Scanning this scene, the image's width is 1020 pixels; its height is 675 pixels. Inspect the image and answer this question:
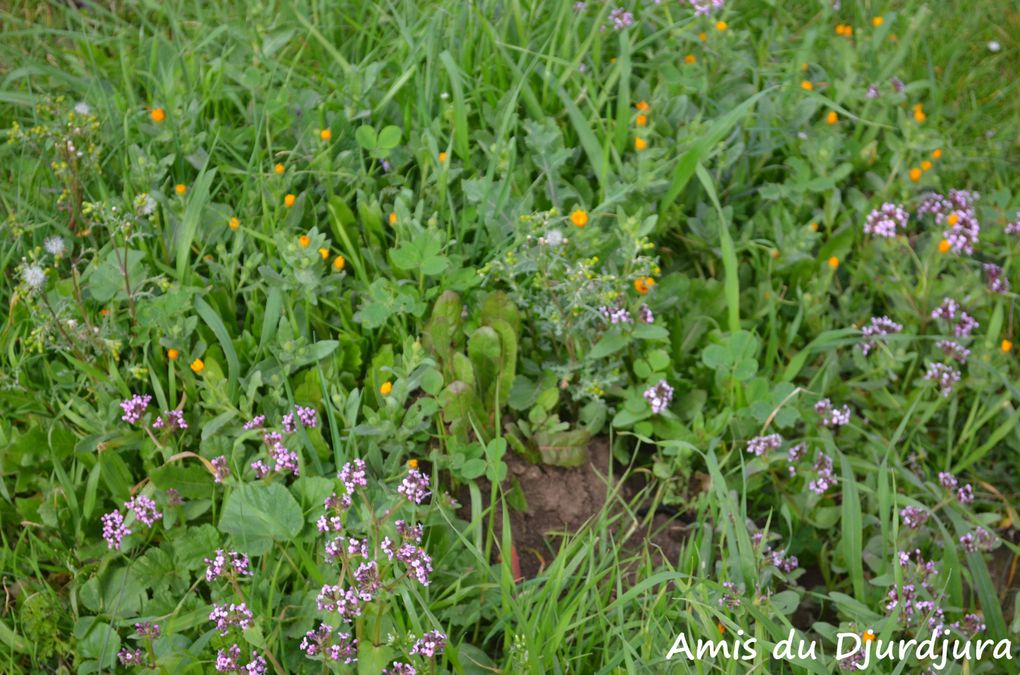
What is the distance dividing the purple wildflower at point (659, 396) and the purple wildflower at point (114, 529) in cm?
125

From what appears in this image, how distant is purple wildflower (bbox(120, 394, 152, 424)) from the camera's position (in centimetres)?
225

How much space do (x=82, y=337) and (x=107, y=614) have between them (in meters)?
0.65

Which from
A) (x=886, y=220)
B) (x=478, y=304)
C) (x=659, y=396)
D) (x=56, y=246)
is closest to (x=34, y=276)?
(x=56, y=246)

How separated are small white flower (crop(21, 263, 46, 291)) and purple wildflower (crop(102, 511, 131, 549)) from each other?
0.60 m

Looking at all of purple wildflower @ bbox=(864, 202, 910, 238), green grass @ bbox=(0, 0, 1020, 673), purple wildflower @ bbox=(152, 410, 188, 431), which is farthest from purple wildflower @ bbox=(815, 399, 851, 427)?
purple wildflower @ bbox=(152, 410, 188, 431)

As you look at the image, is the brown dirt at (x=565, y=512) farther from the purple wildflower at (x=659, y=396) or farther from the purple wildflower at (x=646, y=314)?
the purple wildflower at (x=646, y=314)

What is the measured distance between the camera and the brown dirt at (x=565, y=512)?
7.72 feet

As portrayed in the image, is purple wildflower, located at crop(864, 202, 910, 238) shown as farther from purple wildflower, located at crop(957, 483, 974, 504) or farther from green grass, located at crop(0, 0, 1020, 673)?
purple wildflower, located at crop(957, 483, 974, 504)

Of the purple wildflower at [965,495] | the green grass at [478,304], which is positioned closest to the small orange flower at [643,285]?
the green grass at [478,304]

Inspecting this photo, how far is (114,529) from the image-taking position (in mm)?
2176

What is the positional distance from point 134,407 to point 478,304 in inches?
34.7

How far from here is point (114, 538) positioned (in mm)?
2168

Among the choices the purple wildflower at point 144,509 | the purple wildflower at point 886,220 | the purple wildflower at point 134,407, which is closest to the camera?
the purple wildflower at point 144,509

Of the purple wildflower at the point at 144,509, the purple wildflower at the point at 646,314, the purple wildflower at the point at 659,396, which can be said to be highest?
the purple wildflower at the point at 646,314
